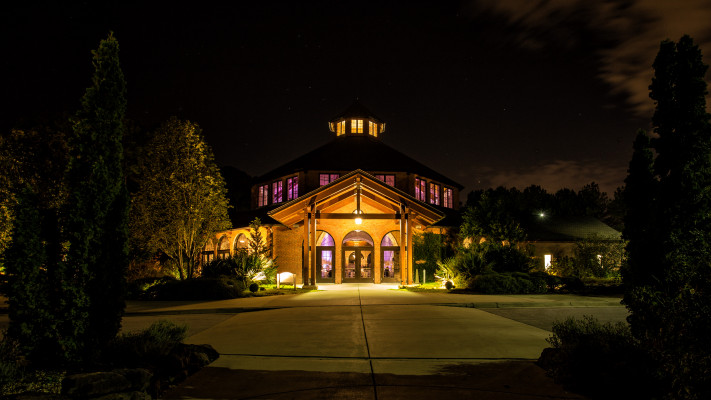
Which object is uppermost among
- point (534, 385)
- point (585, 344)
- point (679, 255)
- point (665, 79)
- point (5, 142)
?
point (5, 142)

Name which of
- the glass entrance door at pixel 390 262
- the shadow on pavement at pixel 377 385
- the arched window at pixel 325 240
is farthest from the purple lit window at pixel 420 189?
the shadow on pavement at pixel 377 385

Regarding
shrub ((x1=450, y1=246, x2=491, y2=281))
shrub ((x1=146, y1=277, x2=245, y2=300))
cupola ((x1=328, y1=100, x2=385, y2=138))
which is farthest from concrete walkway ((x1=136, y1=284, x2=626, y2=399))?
cupola ((x1=328, y1=100, x2=385, y2=138))

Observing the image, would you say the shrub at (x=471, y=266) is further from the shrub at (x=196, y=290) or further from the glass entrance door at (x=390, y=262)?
the shrub at (x=196, y=290)

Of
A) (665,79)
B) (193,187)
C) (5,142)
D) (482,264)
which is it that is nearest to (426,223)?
(482,264)

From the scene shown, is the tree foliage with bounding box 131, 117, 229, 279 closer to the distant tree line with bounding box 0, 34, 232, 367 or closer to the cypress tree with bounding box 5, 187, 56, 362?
the distant tree line with bounding box 0, 34, 232, 367

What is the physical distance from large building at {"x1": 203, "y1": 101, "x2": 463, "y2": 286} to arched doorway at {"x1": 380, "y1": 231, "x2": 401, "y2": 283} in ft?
0.21

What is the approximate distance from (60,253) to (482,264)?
18.8 m

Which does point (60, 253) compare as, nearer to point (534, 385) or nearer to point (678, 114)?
point (534, 385)

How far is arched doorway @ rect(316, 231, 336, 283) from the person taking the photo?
1174 inches

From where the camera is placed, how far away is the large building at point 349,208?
24812mm

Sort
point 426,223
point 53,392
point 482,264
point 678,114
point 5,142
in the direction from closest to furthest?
point 53,392
point 678,114
point 482,264
point 5,142
point 426,223

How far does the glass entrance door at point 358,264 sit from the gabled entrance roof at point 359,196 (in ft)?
12.3

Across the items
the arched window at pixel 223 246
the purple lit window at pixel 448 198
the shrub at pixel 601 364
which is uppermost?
the purple lit window at pixel 448 198

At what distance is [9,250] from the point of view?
20.3 feet
